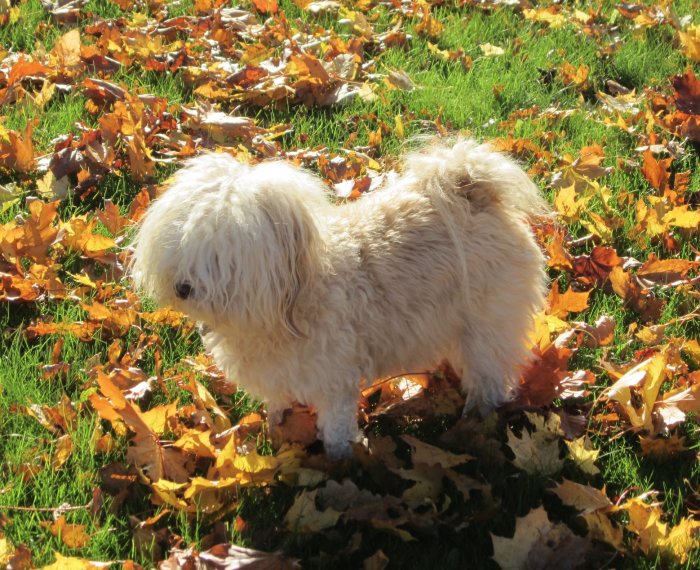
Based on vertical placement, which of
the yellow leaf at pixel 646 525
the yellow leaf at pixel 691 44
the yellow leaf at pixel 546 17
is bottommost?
the yellow leaf at pixel 646 525

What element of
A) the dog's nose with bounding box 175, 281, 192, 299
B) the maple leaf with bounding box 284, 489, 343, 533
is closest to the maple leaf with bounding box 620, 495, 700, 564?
the maple leaf with bounding box 284, 489, 343, 533

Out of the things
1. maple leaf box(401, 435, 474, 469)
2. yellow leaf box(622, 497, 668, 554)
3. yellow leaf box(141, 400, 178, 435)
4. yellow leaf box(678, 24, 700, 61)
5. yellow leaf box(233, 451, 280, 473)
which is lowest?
yellow leaf box(622, 497, 668, 554)

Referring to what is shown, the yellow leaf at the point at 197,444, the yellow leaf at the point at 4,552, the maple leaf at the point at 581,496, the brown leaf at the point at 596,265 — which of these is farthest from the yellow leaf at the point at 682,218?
the yellow leaf at the point at 4,552

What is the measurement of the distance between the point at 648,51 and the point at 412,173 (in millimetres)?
3825

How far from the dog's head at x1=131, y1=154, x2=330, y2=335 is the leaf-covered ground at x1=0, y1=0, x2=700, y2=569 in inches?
22.5

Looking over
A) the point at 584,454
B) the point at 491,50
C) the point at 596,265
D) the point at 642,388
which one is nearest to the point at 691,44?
the point at 491,50

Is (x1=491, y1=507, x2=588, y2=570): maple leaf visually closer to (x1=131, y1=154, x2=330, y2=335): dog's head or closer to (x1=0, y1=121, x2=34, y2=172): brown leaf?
(x1=131, y1=154, x2=330, y2=335): dog's head

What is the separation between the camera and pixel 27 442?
298 centimetres

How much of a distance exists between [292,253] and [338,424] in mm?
741

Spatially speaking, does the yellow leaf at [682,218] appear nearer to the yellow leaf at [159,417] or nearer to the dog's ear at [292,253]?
the dog's ear at [292,253]

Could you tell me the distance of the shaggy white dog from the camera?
2.54m

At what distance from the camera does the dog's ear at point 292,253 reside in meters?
2.56

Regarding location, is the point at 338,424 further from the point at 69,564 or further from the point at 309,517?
the point at 69,564

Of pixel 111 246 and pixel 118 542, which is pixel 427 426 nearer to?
pixel 118 542
